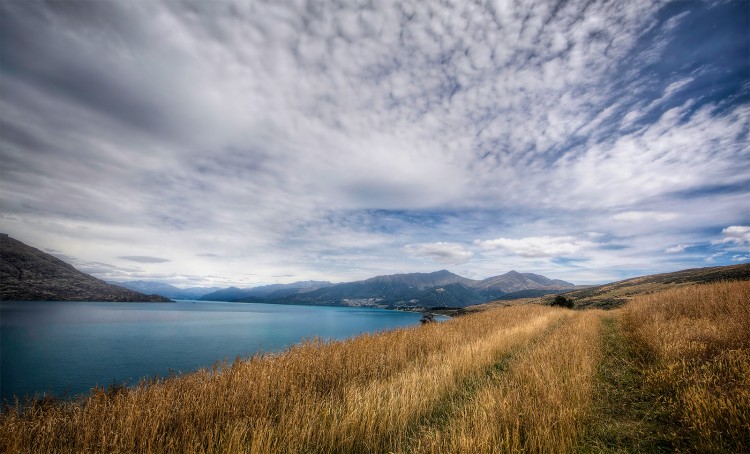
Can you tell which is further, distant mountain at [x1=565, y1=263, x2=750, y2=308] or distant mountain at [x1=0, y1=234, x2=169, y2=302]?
distant mountain at [x1=0, y1=234, x2=169, y2=302]

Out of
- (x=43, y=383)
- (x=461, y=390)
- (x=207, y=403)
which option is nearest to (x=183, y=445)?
(x=207, y=403)

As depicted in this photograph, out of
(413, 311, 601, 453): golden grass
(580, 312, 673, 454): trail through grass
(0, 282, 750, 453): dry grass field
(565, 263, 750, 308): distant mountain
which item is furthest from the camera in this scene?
(565, 263, 750, 308): distant mountain

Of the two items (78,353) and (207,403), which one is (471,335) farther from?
(78,353)

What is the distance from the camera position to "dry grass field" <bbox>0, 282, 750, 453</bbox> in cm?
432

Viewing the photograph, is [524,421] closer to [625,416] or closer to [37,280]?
[625,416]

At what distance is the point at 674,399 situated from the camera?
5.84m

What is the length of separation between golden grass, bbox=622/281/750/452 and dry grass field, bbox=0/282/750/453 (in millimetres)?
30

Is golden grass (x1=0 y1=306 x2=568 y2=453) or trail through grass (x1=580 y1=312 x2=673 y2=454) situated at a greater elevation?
golden grass (x1=0 y1=306 x2=568 y2=453)

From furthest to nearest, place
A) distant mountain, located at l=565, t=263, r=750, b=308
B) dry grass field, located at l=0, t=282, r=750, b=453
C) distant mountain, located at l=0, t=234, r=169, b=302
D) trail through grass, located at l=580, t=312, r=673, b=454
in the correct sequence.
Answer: distant mountain, located at l=0, t=234, r=169, b=302 → distant mountain, located at l=565, t=263, r=750, b=308 → trail through grass, located at l=580, t=312, r=673, b=454 → dry grass field, located at l=0, t=282, r=750, b=453

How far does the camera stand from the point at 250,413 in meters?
5.54

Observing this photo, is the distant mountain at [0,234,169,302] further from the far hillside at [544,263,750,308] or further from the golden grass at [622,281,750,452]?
the far hillside at [544,263,750,308]

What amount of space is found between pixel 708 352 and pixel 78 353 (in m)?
57.7

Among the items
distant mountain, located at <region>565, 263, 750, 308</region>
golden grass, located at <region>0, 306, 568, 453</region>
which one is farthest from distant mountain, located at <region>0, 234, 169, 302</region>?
distant mountain, located at <region>565, 263, 750, 308</region>

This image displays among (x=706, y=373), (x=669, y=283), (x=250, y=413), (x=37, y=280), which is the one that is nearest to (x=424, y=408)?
(x=250, y=413)
